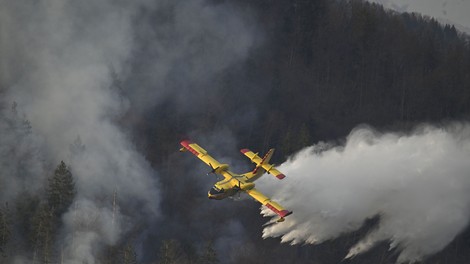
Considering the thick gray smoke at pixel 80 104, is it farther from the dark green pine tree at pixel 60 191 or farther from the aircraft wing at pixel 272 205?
the aircraft wing at pixel 272 205

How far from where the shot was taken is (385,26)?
11831 cm

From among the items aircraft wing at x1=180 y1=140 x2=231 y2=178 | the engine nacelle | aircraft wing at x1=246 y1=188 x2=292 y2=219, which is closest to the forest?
aircraft wing at x1=180 y1=140 x2=231 y2=178

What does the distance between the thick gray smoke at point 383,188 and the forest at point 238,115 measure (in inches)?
369

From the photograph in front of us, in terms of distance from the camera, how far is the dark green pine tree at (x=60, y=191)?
246 ft

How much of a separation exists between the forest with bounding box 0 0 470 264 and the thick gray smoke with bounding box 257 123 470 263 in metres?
9.37

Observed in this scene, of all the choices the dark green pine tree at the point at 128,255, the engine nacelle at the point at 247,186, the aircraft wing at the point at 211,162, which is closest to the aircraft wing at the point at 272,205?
the engine nacelle at the point at 247,186

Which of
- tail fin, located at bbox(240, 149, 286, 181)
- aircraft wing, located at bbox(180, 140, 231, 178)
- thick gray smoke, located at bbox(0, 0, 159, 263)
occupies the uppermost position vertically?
thick gray smoke, located at bbox(0, 0, 159, 263)

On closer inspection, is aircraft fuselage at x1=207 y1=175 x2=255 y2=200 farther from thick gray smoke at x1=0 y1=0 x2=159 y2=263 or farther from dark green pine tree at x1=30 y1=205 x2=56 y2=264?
dark green pine tree at x1=30 y1=205 x2=56 y2=264

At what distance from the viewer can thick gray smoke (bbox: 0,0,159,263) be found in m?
78.3

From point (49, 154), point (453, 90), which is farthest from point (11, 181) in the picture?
point (453, 90)

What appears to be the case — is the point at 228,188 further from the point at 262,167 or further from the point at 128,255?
the point at 128,255

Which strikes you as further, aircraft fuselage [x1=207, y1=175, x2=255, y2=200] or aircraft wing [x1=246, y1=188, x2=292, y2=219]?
aircraft fuselage [x1=207, y1=175, x2=255, y2=200]

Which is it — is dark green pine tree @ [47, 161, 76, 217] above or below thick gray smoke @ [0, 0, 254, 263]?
below

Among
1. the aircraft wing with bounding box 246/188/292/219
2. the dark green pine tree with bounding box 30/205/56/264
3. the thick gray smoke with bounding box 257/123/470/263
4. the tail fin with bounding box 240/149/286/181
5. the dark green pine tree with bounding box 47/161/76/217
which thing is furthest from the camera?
the thick gray smoke with bounding box 257/123/470/263
